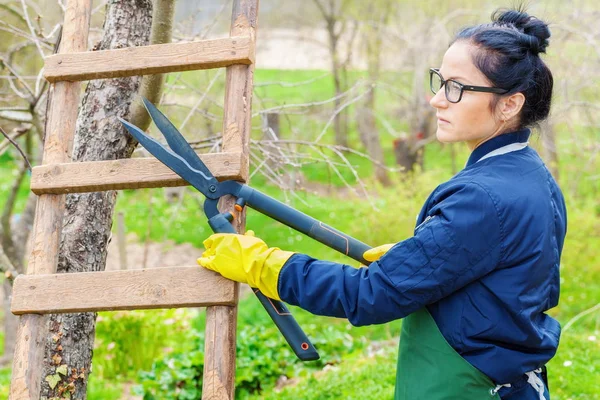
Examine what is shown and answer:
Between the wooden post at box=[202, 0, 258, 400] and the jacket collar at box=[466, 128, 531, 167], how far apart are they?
79 cm

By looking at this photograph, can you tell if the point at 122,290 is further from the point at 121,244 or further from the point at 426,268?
the point at 121,244

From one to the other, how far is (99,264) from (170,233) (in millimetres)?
9740

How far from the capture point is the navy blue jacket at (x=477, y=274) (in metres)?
1.81

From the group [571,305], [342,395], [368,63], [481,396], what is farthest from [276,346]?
[368,63]

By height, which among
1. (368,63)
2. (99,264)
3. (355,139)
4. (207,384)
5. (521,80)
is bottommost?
(207,384)

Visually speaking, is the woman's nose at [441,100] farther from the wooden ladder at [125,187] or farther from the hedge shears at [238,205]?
the wooden ladder at [125,187]

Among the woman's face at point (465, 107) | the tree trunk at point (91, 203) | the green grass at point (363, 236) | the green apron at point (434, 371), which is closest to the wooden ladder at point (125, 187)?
the tree trunk at point (91, 203)

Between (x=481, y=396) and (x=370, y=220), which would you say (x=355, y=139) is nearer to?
(x=370, y=220)

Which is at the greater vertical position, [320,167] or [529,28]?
[320,167]

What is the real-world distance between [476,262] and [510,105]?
1.64 ft

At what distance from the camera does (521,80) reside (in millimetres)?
1974

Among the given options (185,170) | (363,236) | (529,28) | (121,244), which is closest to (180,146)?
(185,170)

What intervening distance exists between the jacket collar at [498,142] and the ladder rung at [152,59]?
88 cm

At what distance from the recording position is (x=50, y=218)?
97.0 inches
